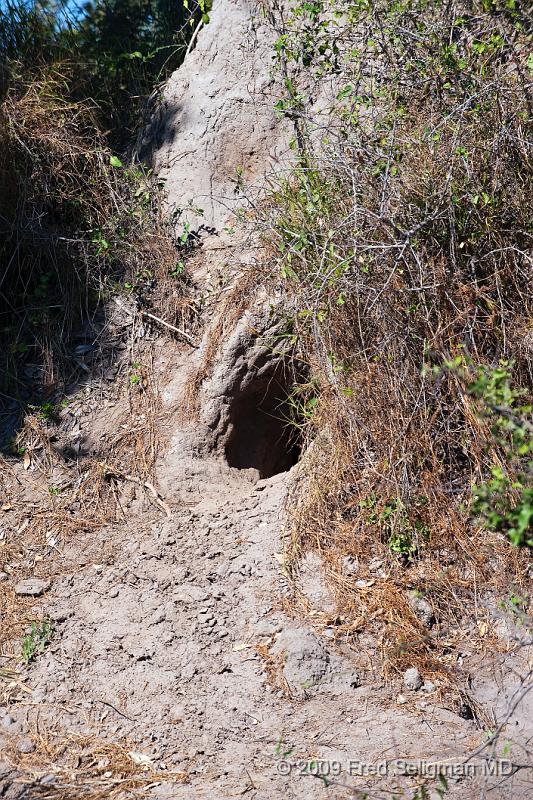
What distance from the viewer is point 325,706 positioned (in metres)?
4.03

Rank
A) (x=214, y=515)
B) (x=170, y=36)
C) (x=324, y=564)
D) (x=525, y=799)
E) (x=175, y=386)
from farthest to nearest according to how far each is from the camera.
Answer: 1. (x=170, y=36)
2. (x=175, y=386)
3. (x=214, y=515)
4. (x=324, y=564)
5. (x=525, y=799)

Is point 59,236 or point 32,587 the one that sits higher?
point 59,236

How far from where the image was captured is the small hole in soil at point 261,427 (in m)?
5.73

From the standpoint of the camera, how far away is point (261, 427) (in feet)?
20.0

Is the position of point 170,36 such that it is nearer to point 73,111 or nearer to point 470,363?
point 73,111

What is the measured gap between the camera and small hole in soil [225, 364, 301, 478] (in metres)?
5.73

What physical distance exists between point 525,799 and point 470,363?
1.81m

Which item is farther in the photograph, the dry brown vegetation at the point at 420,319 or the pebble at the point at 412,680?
the dry brown vegetation at the point at 420,319

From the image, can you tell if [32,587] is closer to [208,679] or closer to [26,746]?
[26,746]

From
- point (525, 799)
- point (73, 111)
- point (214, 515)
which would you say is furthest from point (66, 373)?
point (525, 799)

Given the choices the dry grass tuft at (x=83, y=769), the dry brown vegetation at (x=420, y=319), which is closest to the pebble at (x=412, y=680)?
the dry brown vegetation at (x=420, y=319)

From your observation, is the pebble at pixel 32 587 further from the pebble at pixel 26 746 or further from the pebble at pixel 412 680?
the pebble at pixel 412 680

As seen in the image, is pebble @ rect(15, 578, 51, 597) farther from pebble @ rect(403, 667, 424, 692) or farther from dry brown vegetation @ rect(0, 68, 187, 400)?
→ pebble @ rect(403, 667, 424, 692)

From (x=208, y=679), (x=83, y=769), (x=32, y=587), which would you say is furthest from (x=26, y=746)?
(x=32, y=587)
